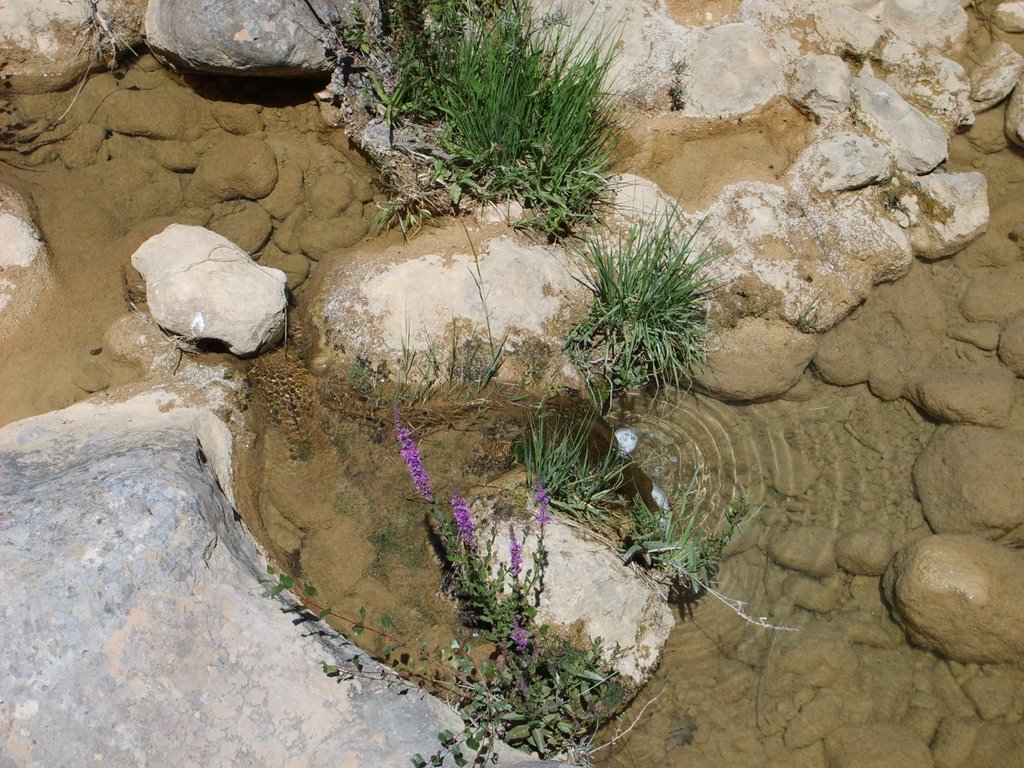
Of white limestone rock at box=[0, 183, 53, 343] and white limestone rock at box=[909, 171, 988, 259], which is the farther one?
white limestone rock at box=[909, 171, 988, 259]

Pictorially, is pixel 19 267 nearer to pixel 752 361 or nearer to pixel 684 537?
pixel 684 537

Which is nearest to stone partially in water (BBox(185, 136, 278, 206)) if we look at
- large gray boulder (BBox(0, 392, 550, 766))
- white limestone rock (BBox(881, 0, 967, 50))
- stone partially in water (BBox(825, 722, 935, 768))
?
large gray boulder (BBox(0, 392, 550, 766))

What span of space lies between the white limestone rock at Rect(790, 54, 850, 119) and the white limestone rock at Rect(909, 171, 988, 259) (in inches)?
24.1

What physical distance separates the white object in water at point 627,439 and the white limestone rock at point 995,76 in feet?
9.14

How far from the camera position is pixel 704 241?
3791 millimetres

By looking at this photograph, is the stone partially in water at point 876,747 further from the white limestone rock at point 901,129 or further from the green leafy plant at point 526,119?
the white limestone rock at point 901,129

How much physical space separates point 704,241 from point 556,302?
834 millimetres

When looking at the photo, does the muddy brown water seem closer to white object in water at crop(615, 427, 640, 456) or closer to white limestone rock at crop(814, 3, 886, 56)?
white object in water at crop(615, 427, 640, 456)

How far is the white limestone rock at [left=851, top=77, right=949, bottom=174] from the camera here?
158 inches

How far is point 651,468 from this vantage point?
3.71m

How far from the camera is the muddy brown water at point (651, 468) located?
3254 millimetres

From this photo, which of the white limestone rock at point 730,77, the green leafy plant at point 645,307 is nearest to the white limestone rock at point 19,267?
the green leafy plant at point 645,307

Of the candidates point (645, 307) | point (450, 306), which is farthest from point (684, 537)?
point (450, 306)

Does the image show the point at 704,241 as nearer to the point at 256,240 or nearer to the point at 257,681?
the point at 256,240
